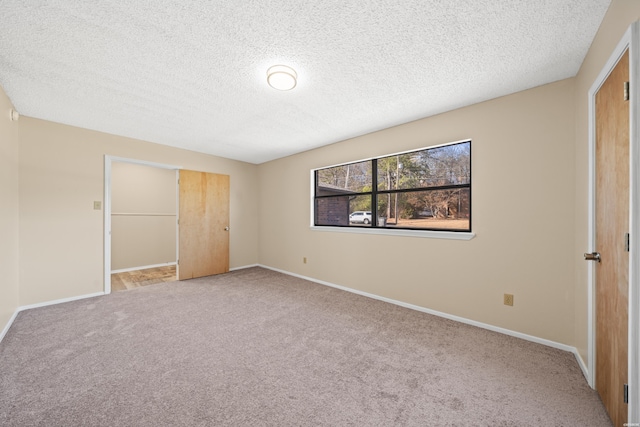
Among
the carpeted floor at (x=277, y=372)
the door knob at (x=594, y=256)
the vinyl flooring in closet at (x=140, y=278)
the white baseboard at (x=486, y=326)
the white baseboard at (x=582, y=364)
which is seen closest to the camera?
the carpeted floor at (x=277, y=372)

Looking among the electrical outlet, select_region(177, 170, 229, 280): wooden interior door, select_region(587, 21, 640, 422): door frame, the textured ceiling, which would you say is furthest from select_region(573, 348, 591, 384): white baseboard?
select_region(177, 170, 229, 280): wooden interior door

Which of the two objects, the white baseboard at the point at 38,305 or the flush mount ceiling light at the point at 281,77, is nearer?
the flush mount ceiling light at the point at 281,77

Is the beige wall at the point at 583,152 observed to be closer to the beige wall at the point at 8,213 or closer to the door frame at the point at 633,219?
the door frame at the point at 633,219

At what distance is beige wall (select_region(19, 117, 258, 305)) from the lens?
10.3 feet

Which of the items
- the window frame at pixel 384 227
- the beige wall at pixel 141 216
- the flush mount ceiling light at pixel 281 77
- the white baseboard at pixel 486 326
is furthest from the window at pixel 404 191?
the beige wall at pixel 141 216

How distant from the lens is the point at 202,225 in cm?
486

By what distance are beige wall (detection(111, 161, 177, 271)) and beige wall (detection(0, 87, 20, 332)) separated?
7.23 feet

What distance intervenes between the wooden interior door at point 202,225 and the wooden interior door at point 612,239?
5.20 metres

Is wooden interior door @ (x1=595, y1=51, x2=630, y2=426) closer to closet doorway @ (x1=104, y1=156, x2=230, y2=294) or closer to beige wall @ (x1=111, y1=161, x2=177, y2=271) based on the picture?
closet doorway @ (x1=104, y1=156, x2=230, y2=294)

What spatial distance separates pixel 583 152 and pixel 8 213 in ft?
17.9

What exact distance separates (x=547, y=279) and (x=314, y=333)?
2.25 meters

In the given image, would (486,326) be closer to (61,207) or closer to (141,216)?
(61,207)

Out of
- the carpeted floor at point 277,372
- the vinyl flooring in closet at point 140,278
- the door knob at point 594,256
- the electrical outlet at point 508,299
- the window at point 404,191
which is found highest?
the window at point 404,191

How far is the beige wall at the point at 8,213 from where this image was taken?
242cm
